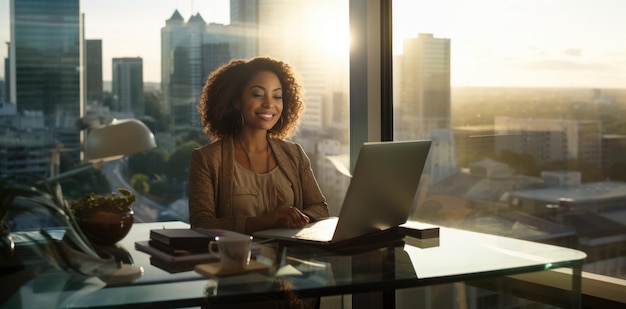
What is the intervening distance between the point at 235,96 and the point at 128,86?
787 millimetres

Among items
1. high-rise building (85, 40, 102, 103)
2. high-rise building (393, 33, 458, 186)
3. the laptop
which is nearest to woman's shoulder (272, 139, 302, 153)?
the laptop

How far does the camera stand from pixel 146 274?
5.40ft

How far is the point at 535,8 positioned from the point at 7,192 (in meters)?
1.97

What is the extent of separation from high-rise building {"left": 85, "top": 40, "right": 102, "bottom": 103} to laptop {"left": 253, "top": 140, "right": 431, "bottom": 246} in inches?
58.9

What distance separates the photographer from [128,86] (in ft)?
11.3

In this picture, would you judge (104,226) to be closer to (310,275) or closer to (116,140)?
(310,275)

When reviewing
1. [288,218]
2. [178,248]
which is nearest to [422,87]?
[288,218]

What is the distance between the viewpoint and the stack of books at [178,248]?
5.67ft

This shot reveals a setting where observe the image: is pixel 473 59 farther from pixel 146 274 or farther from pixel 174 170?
pixel 146 274

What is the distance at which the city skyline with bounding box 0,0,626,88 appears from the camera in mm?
2686

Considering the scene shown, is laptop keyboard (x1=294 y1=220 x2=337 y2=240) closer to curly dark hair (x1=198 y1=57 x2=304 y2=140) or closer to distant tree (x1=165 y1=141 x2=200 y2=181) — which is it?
curly dark hair (x1=198 y1=57 x2=304 y2=140)

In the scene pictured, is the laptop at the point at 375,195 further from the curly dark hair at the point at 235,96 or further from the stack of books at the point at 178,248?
the curly dark hair at the point at 235,96

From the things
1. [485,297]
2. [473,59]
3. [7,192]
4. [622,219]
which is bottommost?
[485,297]

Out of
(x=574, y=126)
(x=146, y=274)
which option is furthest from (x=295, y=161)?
(x=146, y=274)
